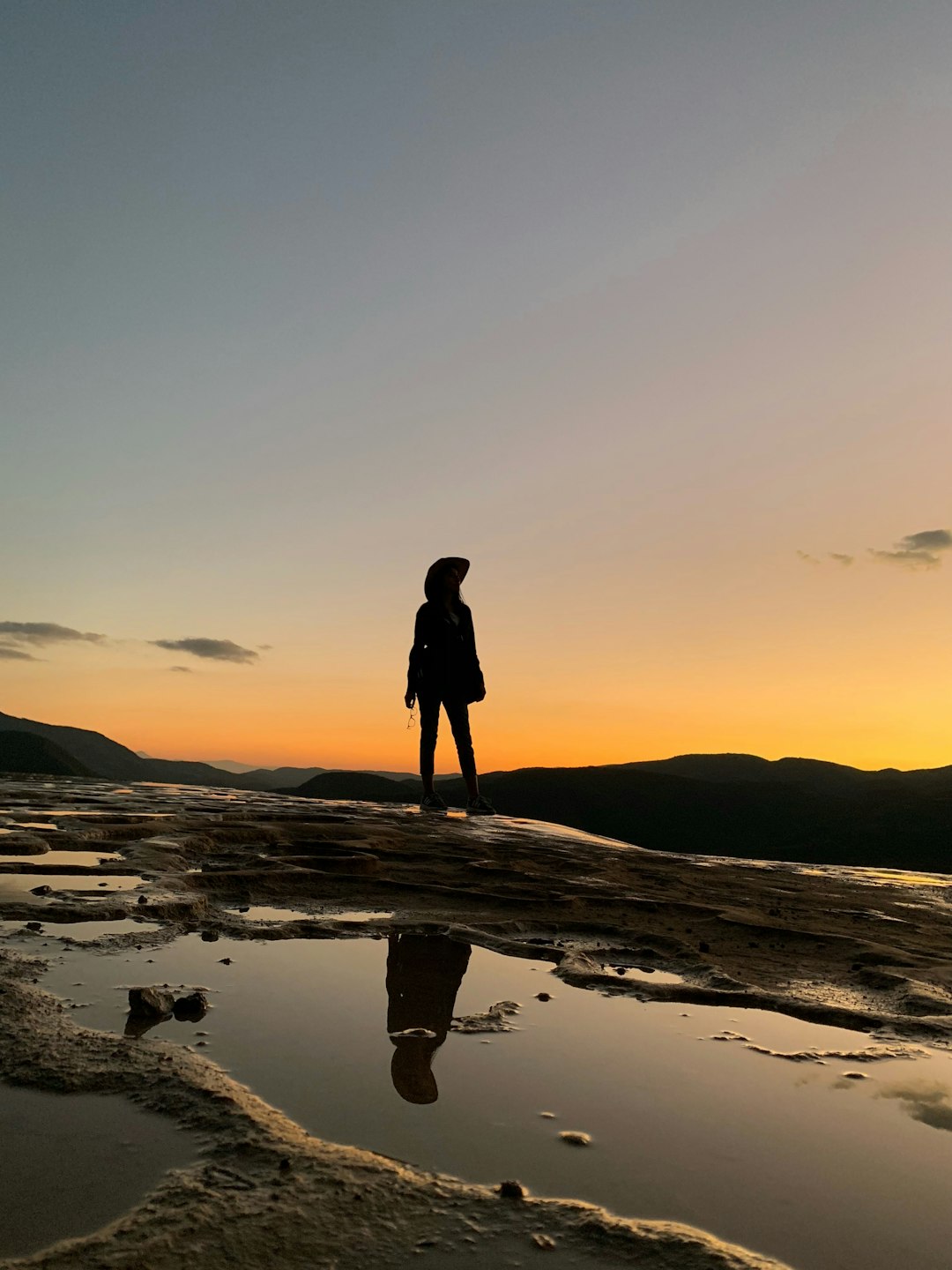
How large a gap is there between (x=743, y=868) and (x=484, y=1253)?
6871 mm

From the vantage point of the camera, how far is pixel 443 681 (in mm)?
10648

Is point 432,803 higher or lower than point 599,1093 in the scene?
higher

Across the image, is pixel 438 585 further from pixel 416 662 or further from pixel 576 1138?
pixel 576 1138

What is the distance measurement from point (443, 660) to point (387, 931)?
7.31m

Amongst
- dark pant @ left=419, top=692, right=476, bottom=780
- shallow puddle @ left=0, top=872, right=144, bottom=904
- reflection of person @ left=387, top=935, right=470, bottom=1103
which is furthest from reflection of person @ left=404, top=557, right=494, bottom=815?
reflection of person @ left=387, top=935, right=470, bottom=1103

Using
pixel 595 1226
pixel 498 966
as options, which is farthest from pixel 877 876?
pixel 595 1226

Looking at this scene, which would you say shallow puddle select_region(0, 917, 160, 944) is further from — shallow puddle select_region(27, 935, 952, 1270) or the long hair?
the long hair

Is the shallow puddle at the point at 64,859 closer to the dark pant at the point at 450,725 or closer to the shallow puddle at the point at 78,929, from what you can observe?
the shallow puddle at the point at 78,929

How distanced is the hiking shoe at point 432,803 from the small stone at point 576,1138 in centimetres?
876

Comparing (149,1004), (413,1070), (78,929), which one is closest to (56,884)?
(78,929)

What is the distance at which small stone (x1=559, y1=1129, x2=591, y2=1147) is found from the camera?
1605 millimetres

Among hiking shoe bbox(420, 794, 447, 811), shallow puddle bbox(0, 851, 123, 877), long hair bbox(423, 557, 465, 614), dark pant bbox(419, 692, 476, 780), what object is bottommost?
shallow puddle bbox(0, 851, 123, 877)

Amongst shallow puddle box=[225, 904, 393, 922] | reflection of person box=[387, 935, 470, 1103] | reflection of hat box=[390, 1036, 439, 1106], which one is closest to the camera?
reflection of hat box=[390, 1036, 439, 1106]

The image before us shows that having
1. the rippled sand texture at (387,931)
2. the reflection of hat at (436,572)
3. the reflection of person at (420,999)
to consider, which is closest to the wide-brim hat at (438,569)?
the reflection of hat at (436,572)
